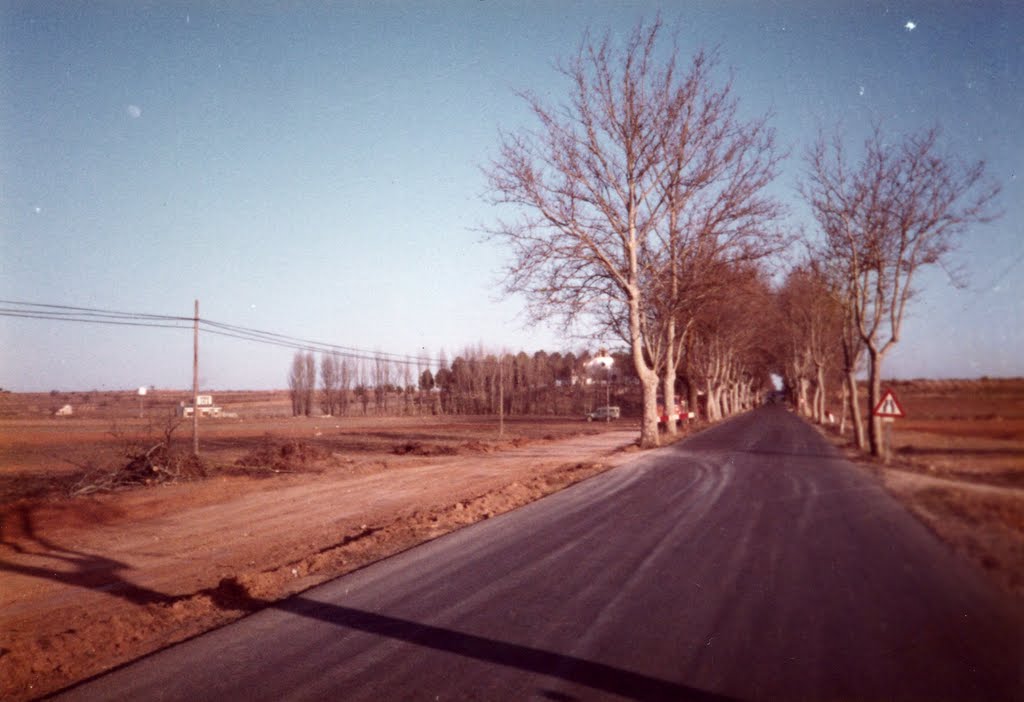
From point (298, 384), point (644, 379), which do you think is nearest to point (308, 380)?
point (298, 384)

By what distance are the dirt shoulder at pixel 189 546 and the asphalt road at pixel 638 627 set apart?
3.32 feet

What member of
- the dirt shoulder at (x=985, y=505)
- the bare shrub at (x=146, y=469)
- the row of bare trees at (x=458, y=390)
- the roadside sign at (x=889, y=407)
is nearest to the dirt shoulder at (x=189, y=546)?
the bare shrub at (x=146, y=469)

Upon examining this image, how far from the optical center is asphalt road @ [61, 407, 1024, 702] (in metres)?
4.32

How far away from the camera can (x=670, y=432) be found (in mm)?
32500

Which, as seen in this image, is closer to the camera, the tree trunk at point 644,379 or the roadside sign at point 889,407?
the roadside sign at point 889,407

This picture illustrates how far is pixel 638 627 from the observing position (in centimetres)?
552

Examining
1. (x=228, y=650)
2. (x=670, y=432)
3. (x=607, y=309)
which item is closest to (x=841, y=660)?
(x=228, y=650)

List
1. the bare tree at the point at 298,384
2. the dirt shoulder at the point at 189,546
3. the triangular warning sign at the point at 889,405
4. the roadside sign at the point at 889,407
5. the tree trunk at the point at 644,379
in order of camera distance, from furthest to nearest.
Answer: the bare tree at the point at 298,384 → the tree trunk at the point at 644,379 → the triangular warning sign at the point at 889,405 → the roadside sign at the point at 889,407 → the dirt shoulder at the point at 189,546

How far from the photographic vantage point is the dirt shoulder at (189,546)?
22.1ft

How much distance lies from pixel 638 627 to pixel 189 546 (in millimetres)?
9939

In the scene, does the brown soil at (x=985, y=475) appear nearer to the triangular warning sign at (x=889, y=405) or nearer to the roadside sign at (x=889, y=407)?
the roadside sign at (x=889, y=407)

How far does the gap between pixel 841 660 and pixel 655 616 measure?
1.56 metres

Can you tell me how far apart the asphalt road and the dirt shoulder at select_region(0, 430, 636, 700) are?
3.32 feet

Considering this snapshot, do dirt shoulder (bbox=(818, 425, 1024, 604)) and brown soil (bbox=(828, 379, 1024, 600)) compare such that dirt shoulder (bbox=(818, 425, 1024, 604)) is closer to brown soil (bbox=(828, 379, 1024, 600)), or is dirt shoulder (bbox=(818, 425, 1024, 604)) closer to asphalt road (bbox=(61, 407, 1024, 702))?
brown soil (bbox=(828, 379, 1024, 600))
